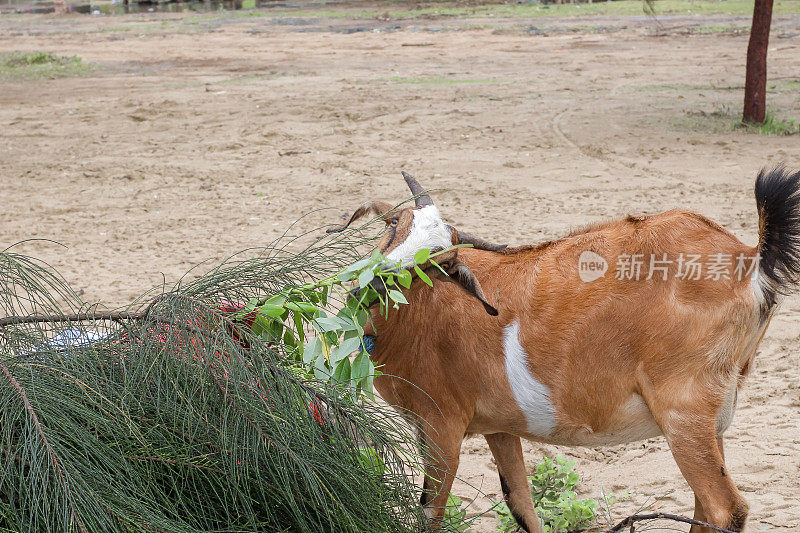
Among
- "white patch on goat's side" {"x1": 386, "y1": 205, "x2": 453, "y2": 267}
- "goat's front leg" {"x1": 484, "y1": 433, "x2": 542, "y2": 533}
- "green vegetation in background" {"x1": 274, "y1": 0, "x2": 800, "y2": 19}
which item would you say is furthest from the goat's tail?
"green vegetation in background" {"x1": 274, "y1": 0, "x2": 800, "y2": 19}

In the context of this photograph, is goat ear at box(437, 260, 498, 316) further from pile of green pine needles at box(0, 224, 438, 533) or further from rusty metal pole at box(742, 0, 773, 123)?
rusty metal pole at box(742, 0, 773, 123)

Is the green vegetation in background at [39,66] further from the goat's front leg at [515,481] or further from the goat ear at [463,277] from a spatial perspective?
the goat ear at [463,277]

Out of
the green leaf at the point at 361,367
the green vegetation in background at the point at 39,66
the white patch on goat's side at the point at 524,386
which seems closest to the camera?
the green leaf at the point at 361,367

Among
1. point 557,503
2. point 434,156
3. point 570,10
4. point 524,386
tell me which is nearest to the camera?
point 524,386

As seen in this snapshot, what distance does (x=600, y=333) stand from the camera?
3.32m

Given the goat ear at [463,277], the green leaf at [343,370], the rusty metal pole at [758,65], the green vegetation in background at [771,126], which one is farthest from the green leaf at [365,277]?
the rusty metal pole at [758,65]

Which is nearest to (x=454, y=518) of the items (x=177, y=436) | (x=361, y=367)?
(x=361, y=367)

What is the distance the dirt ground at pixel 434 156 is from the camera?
4781mm

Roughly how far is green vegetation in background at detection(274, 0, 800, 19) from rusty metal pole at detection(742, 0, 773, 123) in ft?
38.1

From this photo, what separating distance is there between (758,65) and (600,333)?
324 inches

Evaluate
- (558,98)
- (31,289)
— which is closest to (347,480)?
(31,289)

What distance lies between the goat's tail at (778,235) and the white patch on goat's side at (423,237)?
1245 mm

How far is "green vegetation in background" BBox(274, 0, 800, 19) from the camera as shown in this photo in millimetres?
21620

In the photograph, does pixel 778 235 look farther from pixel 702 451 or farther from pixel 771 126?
pixel 771 126
